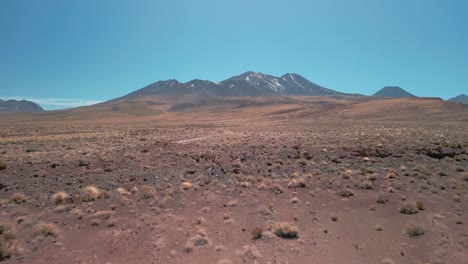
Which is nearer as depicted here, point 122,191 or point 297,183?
point 122,191

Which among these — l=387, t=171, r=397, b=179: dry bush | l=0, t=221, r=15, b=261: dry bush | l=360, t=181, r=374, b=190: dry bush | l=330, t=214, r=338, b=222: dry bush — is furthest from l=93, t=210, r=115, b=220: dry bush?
l=387, t=171, r=397, b=179: dry bush

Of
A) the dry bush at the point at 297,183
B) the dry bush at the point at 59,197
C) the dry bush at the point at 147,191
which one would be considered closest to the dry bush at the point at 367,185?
the dry bush at the point at 297,183

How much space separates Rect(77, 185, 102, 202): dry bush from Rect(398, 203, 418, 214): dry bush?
13.0 m

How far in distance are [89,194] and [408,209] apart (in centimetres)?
1355

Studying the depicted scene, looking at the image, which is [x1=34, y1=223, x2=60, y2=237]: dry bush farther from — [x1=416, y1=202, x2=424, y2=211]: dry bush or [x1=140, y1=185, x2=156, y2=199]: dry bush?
[x1=416, y1=202, x2=424, y2=211]: dry bush

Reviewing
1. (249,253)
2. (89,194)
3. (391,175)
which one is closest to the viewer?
(249,253)

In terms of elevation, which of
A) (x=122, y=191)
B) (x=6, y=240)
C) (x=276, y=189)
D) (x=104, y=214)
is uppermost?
(x=6, y=240)

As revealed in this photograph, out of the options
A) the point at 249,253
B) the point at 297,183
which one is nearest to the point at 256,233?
the point at 249,253

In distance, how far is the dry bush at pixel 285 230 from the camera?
29.8ft

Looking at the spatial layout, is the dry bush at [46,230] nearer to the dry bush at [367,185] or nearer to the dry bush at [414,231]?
the dry bush at [414,231]

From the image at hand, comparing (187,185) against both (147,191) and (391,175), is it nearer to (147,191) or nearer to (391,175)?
(147,191)

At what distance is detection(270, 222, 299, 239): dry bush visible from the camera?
908 cm

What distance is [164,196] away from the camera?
43.0 feet

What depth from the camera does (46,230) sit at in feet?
30.2
